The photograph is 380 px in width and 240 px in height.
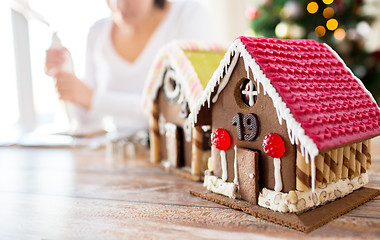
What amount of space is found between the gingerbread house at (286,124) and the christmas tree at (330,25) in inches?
59.7

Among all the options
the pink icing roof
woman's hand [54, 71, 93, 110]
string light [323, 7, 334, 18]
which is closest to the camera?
the pink icing roof

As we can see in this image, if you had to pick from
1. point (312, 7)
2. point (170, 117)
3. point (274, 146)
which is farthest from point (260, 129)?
point (312, 7)

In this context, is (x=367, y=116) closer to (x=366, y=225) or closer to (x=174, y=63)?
(x=366, y=225)

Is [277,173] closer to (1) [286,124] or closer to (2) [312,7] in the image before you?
(1) [286,124]

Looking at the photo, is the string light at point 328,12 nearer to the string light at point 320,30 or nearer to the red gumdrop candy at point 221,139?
the string light at point 320,30

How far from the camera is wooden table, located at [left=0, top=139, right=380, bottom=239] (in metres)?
0.68

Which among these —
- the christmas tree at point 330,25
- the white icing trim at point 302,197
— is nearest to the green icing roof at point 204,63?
the white icing trim at point 302,197

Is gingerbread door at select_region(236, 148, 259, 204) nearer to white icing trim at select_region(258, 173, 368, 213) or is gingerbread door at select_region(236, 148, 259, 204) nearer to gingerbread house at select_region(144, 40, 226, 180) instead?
white icing trim at select_region(258, 173, 368, 213)

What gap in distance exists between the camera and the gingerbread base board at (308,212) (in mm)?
685

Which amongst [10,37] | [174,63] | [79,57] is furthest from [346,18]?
[10,37]

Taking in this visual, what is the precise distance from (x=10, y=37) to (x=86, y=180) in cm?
259

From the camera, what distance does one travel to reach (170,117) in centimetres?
119

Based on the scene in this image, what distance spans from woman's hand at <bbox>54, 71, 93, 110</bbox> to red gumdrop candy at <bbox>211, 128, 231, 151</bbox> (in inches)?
43.6

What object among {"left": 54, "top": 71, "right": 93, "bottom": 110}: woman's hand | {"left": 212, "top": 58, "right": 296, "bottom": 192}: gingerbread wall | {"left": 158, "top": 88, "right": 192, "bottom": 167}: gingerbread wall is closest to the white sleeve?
{"left": 54, "top": 71, "right": 93, "bottom": 110}: woman's hand
